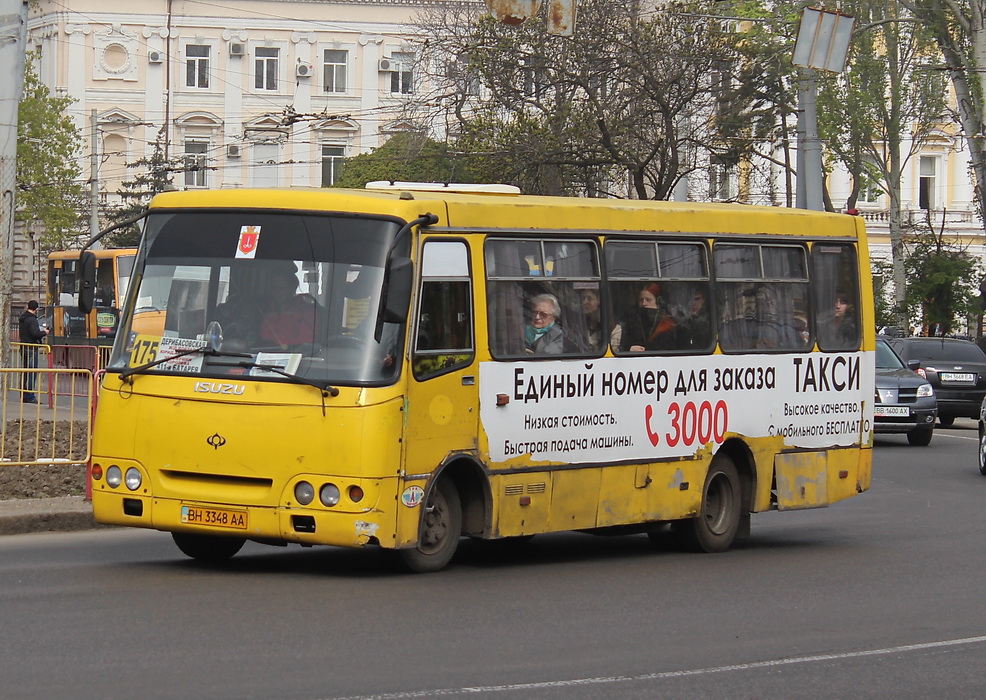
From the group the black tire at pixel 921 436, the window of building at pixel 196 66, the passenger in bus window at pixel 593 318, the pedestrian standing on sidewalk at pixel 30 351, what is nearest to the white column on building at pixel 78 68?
the window of building at pixel 196 66

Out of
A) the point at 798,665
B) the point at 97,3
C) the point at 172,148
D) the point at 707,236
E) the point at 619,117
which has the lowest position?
the point at 798,665

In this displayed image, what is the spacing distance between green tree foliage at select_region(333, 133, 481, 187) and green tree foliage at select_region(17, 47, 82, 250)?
10.5 meters

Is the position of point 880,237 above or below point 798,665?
above

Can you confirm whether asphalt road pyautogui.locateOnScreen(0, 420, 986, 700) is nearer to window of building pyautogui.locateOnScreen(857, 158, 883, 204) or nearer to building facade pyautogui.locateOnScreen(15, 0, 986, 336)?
window of building pyautogui.locateOnScreen(857, 158, 883, 204)

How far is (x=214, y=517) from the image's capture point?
10992 mm

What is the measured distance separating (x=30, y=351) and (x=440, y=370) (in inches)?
479

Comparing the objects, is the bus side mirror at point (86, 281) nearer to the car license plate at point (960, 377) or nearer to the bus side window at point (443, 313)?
the bus side window at point (443, 313)

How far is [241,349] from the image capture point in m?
11.1

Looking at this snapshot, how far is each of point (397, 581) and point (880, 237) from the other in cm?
6998

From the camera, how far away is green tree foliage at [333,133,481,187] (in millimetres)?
46531

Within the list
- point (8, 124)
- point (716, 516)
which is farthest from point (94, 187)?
point (716, 516)

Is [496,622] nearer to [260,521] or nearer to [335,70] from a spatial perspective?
[260,521]

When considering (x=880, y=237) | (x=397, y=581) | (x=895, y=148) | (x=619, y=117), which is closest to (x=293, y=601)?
(x=397, y=581)

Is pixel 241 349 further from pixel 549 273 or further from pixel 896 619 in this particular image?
pixel 896 619
